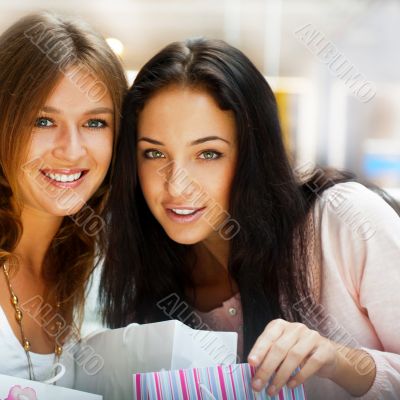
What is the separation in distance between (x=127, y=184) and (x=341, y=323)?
1.67ft

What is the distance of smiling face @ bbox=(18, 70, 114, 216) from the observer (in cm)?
102

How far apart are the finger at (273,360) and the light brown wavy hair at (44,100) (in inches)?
20.7

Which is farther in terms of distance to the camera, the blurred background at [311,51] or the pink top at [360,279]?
the blurred background at [311,51]

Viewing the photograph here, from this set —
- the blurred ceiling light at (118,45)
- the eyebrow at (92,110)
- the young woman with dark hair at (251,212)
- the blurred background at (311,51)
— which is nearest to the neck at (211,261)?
the young woman with dark hair at (251,212)

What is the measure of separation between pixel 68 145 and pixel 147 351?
1.34ft

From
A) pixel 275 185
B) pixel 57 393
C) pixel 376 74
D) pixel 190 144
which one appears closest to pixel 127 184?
pixel 190 144

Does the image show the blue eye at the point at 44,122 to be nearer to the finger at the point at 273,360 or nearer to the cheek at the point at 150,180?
the cheek at the point at 150,180

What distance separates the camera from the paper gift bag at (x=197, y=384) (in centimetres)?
78

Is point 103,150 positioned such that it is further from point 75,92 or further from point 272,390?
point 272,390

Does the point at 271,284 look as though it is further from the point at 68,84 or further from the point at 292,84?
the point at 292,84

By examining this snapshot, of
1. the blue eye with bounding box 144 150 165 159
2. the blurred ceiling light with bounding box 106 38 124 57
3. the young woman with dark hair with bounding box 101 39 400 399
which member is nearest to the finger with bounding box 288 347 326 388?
the young woman with dark hair with bounding box 101 39 400 399

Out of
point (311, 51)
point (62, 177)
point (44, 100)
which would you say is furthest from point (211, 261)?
point (311, 51)

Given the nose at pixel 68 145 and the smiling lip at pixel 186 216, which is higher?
the nose at pixel 68 145

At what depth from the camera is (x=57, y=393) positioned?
850 millimetres
